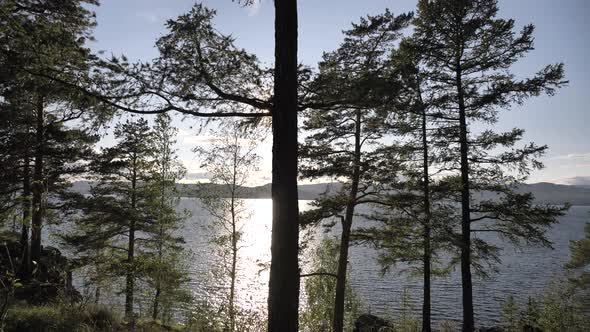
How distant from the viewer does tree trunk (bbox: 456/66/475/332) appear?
13.3 m

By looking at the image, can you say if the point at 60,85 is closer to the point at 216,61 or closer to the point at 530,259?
the point at 216,61

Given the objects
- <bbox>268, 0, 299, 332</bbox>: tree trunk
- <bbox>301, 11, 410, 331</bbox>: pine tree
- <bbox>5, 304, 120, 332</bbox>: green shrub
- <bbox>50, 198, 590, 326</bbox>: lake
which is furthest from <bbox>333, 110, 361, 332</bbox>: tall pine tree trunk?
<bbox>50, 198, 590, 326</bbox>: lake

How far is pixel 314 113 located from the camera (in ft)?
30.6

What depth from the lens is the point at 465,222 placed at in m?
13.6

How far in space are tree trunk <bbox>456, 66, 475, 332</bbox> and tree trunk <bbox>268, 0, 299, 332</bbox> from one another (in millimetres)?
10883

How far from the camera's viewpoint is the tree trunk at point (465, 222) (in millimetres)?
13281

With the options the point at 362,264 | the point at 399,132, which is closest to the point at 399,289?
the point at 362,264

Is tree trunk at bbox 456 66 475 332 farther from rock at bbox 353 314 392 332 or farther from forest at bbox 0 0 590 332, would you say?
rock at bbox 353 314 392 332

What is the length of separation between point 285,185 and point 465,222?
1160 centimetres

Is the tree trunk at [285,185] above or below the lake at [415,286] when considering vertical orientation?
above

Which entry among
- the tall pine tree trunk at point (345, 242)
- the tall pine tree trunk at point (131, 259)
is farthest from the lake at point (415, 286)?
the tall pine tree trunk at point (345, 242)

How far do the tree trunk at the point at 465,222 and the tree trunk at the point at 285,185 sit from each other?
428 inches

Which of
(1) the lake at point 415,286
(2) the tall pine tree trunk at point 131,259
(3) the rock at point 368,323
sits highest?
(2) the tall pine tree trunk at point 131,259

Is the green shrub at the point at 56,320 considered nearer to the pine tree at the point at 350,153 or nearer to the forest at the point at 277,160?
the forest at the point at 277,160
